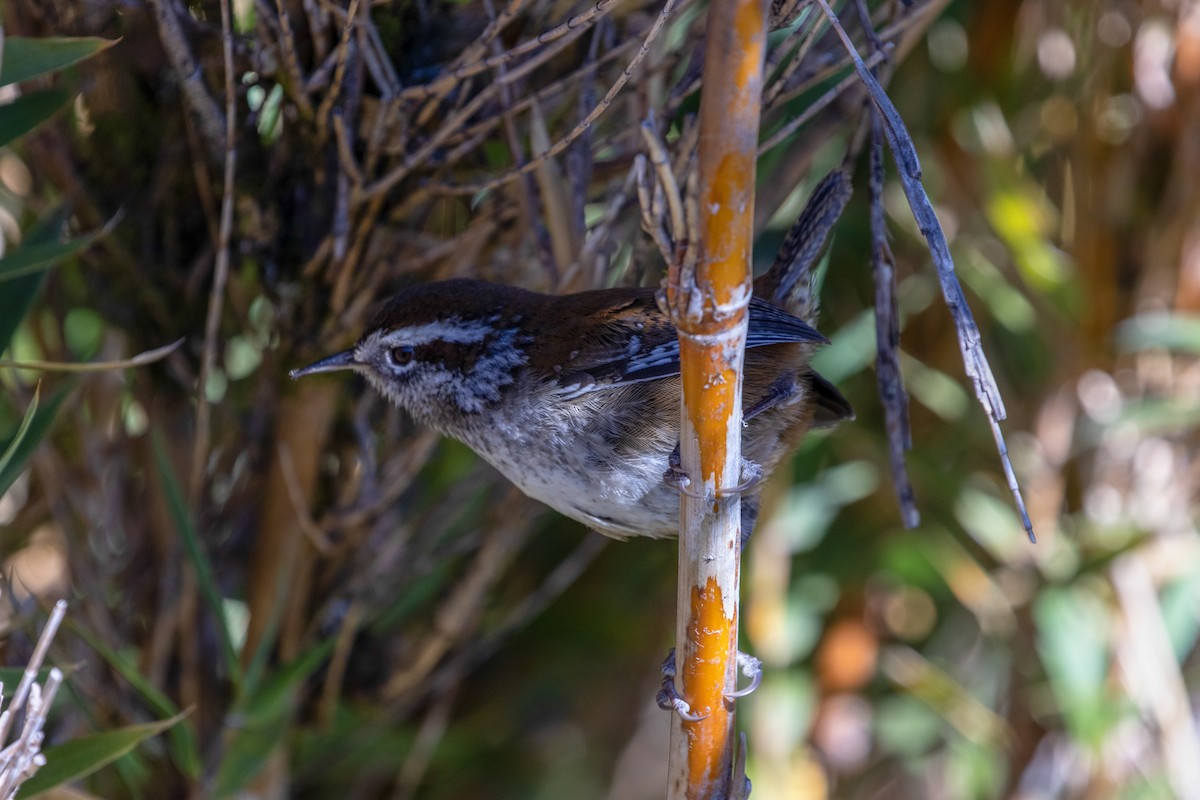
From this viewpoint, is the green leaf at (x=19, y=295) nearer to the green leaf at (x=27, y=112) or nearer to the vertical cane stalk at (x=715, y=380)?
the green leaf at (x=27, y=112)

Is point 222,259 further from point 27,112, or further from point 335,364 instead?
point 27,112

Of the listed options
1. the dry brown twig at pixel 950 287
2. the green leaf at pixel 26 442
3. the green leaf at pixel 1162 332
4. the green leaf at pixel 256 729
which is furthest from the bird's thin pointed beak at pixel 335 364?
the green leaf at pixel 1162 332

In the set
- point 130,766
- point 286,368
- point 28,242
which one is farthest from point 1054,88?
point 130,766

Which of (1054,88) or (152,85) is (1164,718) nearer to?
(1054,88)

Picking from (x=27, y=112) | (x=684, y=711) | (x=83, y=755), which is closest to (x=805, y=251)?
(x=684, y=711)

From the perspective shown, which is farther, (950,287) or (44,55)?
(44,55)
